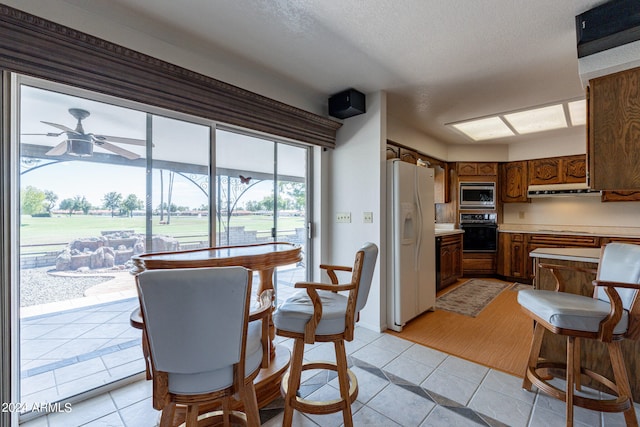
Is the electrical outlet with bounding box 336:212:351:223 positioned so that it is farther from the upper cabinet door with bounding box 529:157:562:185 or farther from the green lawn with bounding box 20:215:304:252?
the upper cabinet door with bounding box 529:157:562:185

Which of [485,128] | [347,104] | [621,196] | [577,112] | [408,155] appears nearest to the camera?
[347,104]

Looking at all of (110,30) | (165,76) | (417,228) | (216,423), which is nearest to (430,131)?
(417,228)

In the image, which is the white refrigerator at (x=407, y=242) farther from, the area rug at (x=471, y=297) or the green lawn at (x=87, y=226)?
the green lawn at (x=87, y=226)

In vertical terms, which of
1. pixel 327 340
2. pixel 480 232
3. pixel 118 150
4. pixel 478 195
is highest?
pixel 118 150

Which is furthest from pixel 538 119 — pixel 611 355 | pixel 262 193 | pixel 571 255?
pixel 262 193

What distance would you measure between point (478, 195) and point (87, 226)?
5660mm

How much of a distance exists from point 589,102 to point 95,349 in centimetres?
391

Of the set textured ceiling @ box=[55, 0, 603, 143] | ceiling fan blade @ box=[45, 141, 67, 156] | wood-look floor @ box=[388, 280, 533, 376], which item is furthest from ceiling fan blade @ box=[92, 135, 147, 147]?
wood-look floor @ box=[388, 280, 533, 376]

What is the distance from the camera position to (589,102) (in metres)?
1.99

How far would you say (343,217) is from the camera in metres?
3.23

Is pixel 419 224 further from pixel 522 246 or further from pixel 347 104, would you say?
pixel 522 246

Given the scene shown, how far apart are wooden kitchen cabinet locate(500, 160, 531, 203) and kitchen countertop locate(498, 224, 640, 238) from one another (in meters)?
0.50

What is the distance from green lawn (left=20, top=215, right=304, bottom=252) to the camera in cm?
168

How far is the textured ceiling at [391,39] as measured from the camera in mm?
1771
